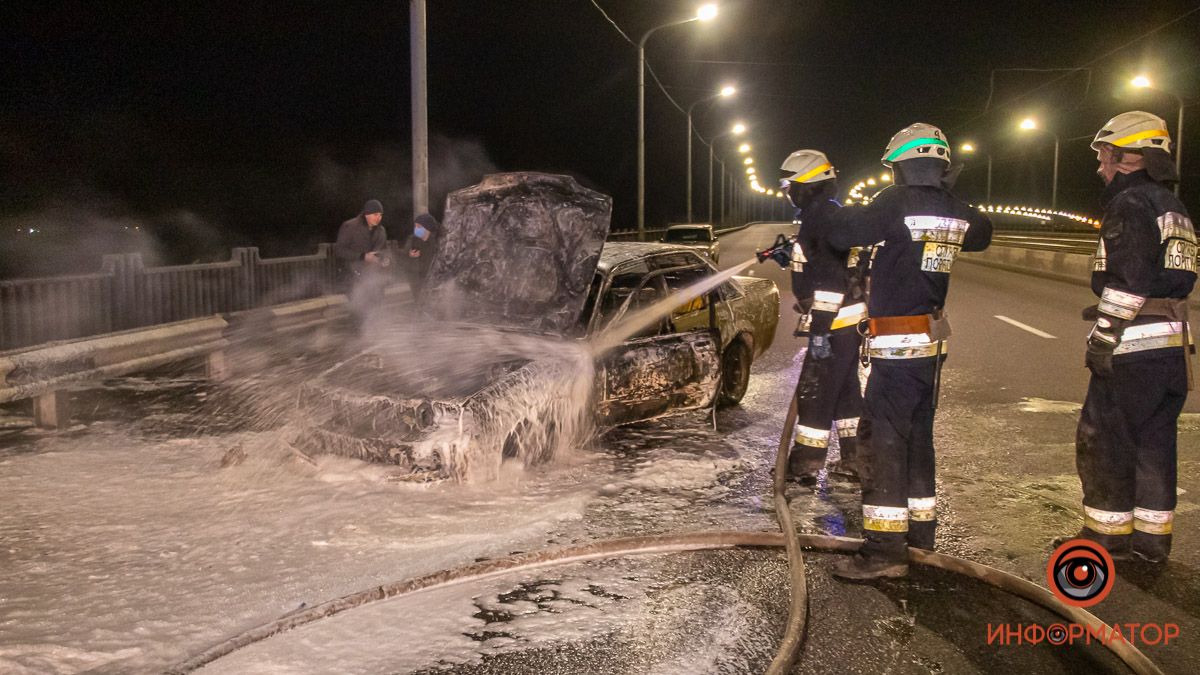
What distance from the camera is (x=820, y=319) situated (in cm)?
610

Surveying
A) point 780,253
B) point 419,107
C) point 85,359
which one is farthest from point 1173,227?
point 419,107

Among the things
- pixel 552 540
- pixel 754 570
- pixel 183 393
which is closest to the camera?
pixel 754 570

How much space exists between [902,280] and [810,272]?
1415 millimetres

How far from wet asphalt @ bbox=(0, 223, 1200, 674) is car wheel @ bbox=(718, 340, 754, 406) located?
16 centimetres

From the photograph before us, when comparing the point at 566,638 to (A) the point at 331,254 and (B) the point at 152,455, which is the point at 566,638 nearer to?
(B) the point at 152,455

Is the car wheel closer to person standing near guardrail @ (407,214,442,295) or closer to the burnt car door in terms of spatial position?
the burnt car door

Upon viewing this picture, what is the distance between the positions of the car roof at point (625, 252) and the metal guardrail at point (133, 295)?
5.43 meters

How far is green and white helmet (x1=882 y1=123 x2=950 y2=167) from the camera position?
4.82 m

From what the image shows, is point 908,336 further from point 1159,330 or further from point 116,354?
point 116,354

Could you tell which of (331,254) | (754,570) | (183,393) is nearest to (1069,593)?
(754,570)

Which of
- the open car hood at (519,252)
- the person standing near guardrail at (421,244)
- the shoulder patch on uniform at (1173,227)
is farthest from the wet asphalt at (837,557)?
the person standing near guardrail at (421,244)

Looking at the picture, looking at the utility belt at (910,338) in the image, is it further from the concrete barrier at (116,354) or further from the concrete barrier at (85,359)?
the concrete barrier at (85,359)

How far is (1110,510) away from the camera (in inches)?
191

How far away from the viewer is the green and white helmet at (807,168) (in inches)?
241
